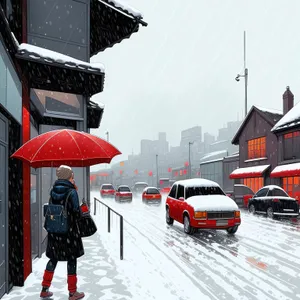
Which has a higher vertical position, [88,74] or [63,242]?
[88,74]

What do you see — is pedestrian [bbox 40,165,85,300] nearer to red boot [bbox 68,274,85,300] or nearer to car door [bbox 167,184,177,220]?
red boot [bbox 68,274,85,300]

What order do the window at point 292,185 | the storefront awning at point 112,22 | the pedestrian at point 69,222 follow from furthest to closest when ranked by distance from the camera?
1. the window at point 292,185
2. the storefront awning at point 112,22
3. the pedestrian at point 69,222

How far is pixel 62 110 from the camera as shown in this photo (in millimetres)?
8688

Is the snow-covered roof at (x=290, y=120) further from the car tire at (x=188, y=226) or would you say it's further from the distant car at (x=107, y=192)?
the distant car at (x=107, y=192)

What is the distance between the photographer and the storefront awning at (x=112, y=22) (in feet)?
32.1

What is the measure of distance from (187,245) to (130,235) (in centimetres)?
256

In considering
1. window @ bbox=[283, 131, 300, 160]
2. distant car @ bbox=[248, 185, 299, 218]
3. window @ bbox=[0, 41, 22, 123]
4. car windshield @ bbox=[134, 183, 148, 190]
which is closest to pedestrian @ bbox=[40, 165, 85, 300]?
window @ bbox=[0, 41, 22, 123]

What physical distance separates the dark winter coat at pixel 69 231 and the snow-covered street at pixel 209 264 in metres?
1.36

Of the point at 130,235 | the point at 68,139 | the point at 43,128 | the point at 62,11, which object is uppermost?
the point at 62,11

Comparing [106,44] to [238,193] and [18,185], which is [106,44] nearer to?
[18,185]

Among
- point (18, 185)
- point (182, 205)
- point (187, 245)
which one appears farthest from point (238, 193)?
point (18, 185)

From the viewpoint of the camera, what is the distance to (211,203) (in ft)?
38.1

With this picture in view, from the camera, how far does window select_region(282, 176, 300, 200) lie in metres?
25.0

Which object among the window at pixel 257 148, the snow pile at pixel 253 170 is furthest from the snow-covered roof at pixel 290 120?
the snow pile at pixel 253 170
